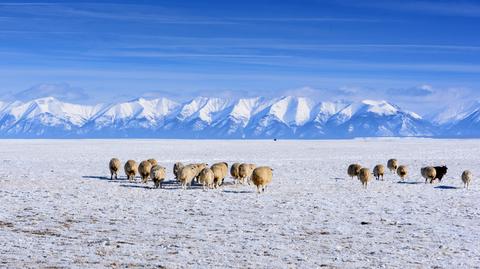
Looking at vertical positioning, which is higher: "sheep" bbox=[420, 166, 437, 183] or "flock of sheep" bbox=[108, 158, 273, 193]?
"sheep" bbox=[420, 166, 437, 183]

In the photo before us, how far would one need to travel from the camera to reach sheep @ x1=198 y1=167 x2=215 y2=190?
24875mm

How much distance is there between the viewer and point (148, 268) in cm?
1156

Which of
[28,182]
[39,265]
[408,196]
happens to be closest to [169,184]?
[28,182]

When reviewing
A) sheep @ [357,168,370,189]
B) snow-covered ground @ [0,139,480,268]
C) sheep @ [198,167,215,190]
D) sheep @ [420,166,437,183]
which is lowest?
snow-covered ground @ [0,139,480,268]

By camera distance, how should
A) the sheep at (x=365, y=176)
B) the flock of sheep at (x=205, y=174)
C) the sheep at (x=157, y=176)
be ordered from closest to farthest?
the flock of sheep at (x=205, y=174) < the sheep at (x=157, y=176) < the sheep at (x=365, y=176)

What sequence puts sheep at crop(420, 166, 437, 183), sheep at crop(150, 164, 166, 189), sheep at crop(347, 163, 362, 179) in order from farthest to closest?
sheep at crop(347, 163, 362, 179) → sheep at crop(420, 166, 437, 183) → sheep at crop(150, 164, 166, 189)

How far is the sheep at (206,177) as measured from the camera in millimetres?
24875

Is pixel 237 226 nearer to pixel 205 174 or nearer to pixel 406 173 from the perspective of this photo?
pixel 205 174

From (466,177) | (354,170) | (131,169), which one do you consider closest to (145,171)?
(131,169)

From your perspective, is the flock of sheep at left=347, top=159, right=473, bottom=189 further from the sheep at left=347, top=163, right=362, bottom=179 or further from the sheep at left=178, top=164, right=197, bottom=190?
the sheep at left=178, top=164, right=197, bottom=190

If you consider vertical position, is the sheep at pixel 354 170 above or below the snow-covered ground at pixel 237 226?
above

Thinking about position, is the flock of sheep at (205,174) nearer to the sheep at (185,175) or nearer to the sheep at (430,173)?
the sheep at (185,175)

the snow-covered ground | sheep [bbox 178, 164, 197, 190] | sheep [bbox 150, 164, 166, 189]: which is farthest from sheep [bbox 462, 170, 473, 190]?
sheep [bbox 150, 164, 166, 189]

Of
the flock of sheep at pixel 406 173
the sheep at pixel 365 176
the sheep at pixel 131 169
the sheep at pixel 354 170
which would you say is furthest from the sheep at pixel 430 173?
the sheep at pixel 131 169
